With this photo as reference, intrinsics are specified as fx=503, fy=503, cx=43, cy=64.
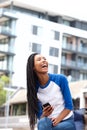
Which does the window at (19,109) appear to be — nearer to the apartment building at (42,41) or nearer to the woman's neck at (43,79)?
the apartment building at (42,41)

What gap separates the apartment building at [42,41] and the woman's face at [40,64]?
149ft

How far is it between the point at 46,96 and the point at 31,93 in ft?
0.26

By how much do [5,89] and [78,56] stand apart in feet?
43.3

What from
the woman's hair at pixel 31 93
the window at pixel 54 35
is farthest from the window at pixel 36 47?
the woman's hair at pixel 31 93

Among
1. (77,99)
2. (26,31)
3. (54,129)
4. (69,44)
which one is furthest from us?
(69,44)

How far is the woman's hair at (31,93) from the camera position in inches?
99.4

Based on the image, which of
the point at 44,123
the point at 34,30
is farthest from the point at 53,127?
the point at 34,30

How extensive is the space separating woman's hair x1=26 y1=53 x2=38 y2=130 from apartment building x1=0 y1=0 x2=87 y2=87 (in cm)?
4545

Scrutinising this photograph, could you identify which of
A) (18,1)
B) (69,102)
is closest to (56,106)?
(69,102)

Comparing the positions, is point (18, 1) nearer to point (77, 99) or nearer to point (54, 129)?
point (77, 99)

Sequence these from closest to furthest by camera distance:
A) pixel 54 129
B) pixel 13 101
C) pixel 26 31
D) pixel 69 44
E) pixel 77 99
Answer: pixel 54 129, pixel 77 99, pixel 13 101, pixel 26 31, pixel 69 44

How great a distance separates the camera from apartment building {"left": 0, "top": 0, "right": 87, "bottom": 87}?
4925cm

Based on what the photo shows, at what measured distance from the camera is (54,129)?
7.88 ft

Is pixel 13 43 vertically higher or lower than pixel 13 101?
higher
